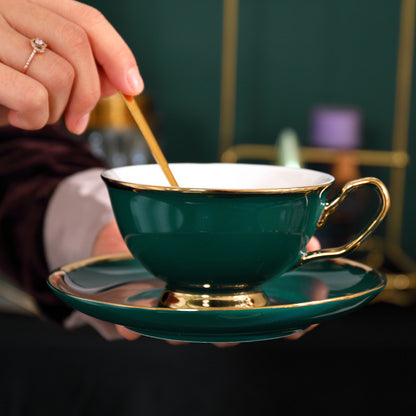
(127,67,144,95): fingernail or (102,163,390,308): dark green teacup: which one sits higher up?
(127,67,144,95): fingernail

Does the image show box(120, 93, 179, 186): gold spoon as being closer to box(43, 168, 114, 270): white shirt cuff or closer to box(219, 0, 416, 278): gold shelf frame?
box(43, 168, 114, 270): white shirt cuff

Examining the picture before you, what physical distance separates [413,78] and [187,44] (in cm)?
69

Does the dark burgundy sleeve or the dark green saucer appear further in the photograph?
the dark burgundy sleeve

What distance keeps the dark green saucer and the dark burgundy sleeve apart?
22 cm

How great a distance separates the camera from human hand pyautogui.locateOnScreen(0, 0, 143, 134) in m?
0.43

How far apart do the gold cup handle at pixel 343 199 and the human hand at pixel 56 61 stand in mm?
167

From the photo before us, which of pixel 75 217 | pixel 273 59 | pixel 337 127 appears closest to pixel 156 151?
pixel 75 217

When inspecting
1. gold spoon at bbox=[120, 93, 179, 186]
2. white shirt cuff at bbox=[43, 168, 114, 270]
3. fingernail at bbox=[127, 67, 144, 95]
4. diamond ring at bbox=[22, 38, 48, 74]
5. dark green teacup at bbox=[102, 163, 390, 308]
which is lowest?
white shirt cuff at bbox=[43, 168, 114, 270]

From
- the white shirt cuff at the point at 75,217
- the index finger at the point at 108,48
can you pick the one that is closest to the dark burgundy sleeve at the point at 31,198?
the white shirt cuff at the point at 75,217

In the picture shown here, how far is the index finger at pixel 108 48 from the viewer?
45 cm

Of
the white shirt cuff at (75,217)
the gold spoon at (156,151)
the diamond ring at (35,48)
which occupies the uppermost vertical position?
the diamond ring at (35,48)

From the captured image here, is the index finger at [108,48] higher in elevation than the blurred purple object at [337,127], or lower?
higher

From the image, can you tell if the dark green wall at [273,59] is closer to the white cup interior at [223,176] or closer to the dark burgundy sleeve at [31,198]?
the dark burgundy sleeve at [31,198]

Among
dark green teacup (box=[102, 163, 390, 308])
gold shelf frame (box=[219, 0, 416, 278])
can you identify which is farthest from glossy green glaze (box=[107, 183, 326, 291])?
gold shelf frame (box=[219, 0, 416, 278])
